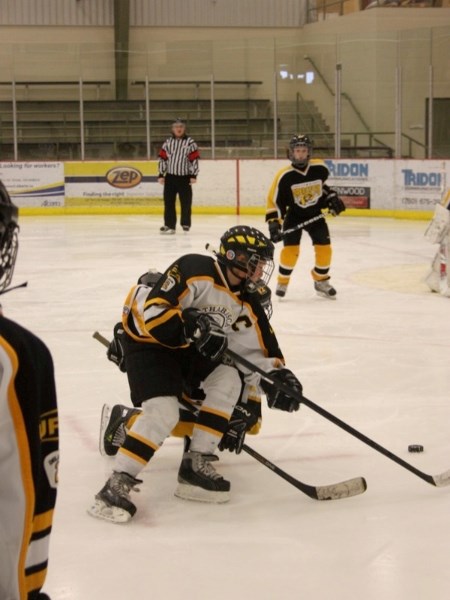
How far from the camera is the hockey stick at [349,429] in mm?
3166

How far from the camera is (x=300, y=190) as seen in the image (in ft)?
23.5

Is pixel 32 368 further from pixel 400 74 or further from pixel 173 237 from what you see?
pixel 400 74

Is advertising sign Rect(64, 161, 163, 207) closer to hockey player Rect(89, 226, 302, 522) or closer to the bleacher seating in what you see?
the bleacher seating

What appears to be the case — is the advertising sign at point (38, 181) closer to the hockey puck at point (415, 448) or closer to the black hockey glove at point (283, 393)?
the hockey puck at point (415, 448)

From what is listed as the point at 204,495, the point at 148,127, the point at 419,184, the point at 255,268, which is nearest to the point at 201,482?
the point at 204,495

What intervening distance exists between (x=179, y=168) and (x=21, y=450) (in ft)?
35.1

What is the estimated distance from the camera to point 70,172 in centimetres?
1427

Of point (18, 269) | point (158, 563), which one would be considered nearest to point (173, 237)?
point (18, 269)

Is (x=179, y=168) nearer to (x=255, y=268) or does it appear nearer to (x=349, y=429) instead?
(x=255, y=268)

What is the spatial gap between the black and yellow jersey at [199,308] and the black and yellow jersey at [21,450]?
76.0 inches

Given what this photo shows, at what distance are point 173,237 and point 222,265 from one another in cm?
786

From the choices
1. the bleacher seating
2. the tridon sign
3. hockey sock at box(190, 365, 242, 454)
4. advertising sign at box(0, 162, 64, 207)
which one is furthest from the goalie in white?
advertising sign at box(0, 162, 64, 207)

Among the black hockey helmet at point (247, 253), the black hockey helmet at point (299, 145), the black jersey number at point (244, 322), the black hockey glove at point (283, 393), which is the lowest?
the black hockey glove at point (283, 393)

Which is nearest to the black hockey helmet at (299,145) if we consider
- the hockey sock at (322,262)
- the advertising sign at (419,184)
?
the hockey sock at (322,262)
